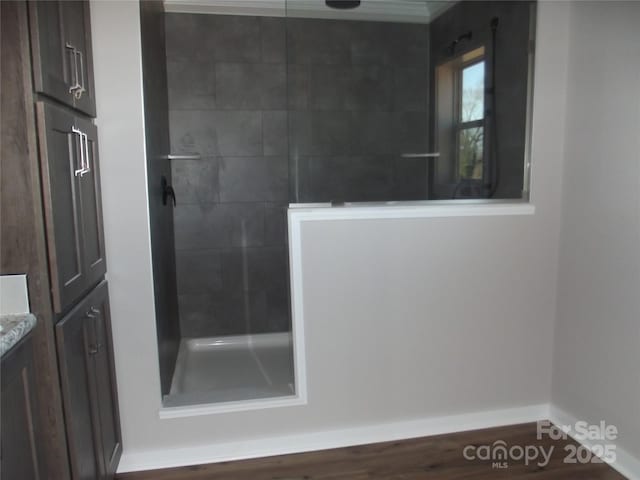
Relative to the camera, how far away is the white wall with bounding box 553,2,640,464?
1937mm

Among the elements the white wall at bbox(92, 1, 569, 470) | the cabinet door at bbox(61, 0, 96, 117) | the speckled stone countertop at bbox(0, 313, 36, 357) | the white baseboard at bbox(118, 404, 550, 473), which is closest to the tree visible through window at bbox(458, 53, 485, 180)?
the white wall at bbox(92, 1, 569, 470)

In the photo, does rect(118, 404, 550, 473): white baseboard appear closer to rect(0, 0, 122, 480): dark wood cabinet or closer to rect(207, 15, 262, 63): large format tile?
rect(0, 0, 122, 480): dark wood cabinet

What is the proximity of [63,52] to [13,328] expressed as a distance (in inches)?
33.2

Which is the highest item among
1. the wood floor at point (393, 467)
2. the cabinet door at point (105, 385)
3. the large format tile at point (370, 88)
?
the large format tile at point (370, 88)

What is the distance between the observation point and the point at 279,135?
336 centimetres

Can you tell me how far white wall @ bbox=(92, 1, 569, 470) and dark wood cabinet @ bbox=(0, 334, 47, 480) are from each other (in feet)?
2.43

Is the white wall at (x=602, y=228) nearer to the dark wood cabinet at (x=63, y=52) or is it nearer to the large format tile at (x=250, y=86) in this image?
the large format tile at (x=250, y=86)

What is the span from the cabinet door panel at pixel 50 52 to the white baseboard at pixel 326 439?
60.4 inches

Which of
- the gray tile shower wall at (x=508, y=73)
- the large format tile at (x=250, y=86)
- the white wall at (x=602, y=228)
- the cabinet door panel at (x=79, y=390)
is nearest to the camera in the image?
the cabinet door panel at (x=79, y=390)

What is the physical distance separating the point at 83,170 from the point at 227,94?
5.89 feet

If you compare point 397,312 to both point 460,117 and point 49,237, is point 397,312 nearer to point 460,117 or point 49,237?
point 460,117

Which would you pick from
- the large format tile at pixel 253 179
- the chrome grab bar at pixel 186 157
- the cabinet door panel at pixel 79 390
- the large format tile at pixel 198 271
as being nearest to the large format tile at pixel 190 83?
the chrome grab bar at pixel 186 157

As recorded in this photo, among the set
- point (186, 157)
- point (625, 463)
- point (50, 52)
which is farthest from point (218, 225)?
point (625, 463)

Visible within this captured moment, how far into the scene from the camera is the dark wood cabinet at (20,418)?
110 cm
